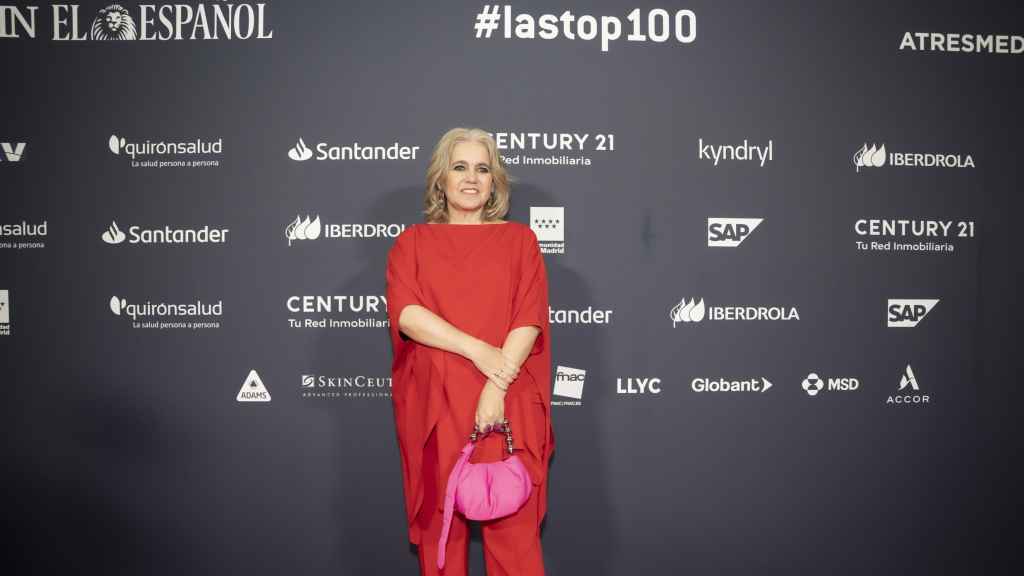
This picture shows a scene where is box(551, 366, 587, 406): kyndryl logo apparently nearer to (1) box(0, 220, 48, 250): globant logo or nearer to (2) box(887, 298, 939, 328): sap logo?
(2) box(887, 298, 939, 328): sap logo

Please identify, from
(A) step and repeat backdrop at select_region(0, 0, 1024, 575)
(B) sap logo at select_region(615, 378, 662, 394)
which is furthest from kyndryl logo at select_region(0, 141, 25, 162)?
(B) sap logo at select_region(615, 378, 662, 394)

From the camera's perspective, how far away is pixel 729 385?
2674 millimetres

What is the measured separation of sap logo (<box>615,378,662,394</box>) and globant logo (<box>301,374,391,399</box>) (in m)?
1.03

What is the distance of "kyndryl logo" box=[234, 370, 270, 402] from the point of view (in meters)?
2.63

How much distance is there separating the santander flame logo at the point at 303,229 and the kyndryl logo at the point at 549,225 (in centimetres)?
94

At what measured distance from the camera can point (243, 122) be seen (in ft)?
8.64

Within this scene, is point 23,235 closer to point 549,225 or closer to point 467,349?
point 467,349

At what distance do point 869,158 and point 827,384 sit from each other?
1.04 meters

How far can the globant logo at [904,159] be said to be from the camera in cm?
271

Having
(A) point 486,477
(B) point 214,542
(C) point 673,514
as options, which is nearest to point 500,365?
(A) point 486,477

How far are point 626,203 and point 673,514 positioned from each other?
1404 millimetres

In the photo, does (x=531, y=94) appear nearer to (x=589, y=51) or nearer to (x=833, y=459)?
(x=589, y=51)

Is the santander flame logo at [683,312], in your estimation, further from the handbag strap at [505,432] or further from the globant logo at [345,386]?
the globant logo at [345,386]

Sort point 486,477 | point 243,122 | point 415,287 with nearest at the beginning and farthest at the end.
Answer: point 486,477
point 415,287
point 243,122
